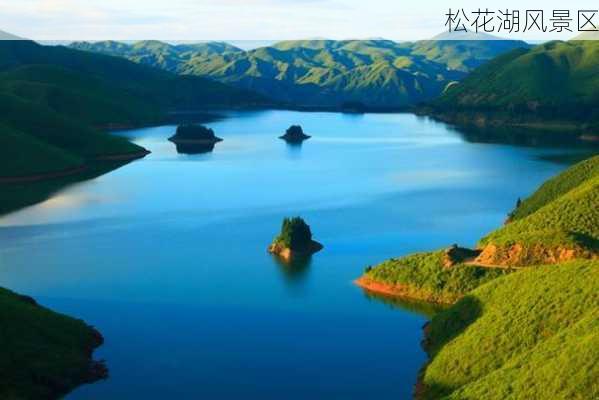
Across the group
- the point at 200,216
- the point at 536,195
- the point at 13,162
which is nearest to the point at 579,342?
the point at 536,195

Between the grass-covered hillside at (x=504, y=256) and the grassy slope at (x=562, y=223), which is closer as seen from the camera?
the grass-covered hillside at (x=504, y=256)

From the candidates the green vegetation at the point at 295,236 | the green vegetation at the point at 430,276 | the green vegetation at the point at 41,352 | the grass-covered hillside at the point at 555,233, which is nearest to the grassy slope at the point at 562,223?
the grass-covered hillside at the point at 555,233

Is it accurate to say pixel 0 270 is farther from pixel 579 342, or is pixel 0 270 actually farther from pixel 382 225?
pixel 579 342

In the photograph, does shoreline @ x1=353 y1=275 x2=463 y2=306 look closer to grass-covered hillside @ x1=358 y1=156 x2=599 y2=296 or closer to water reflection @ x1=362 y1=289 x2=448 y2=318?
grass-covered hillside @ x1=358 y1=156 x2=599 y2=296

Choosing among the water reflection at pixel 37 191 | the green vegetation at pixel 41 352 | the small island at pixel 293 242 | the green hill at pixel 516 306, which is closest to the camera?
the green hill at pixel 516 306

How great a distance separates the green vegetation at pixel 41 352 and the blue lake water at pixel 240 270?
5.11 feet

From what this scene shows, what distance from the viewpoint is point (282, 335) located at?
64688mm

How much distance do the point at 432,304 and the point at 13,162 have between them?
386 ft

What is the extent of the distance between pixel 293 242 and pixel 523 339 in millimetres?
43453

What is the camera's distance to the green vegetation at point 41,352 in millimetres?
51500

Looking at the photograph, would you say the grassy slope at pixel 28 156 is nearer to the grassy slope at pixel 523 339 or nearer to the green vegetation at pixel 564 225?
the green vegetation at pixel 564 225

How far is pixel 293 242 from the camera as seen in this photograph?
3656 inches

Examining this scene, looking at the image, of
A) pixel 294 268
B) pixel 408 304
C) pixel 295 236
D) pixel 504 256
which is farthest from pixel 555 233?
pixel 295 236

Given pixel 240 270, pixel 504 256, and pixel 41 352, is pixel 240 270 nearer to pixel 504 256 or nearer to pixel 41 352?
pixel 504 256
